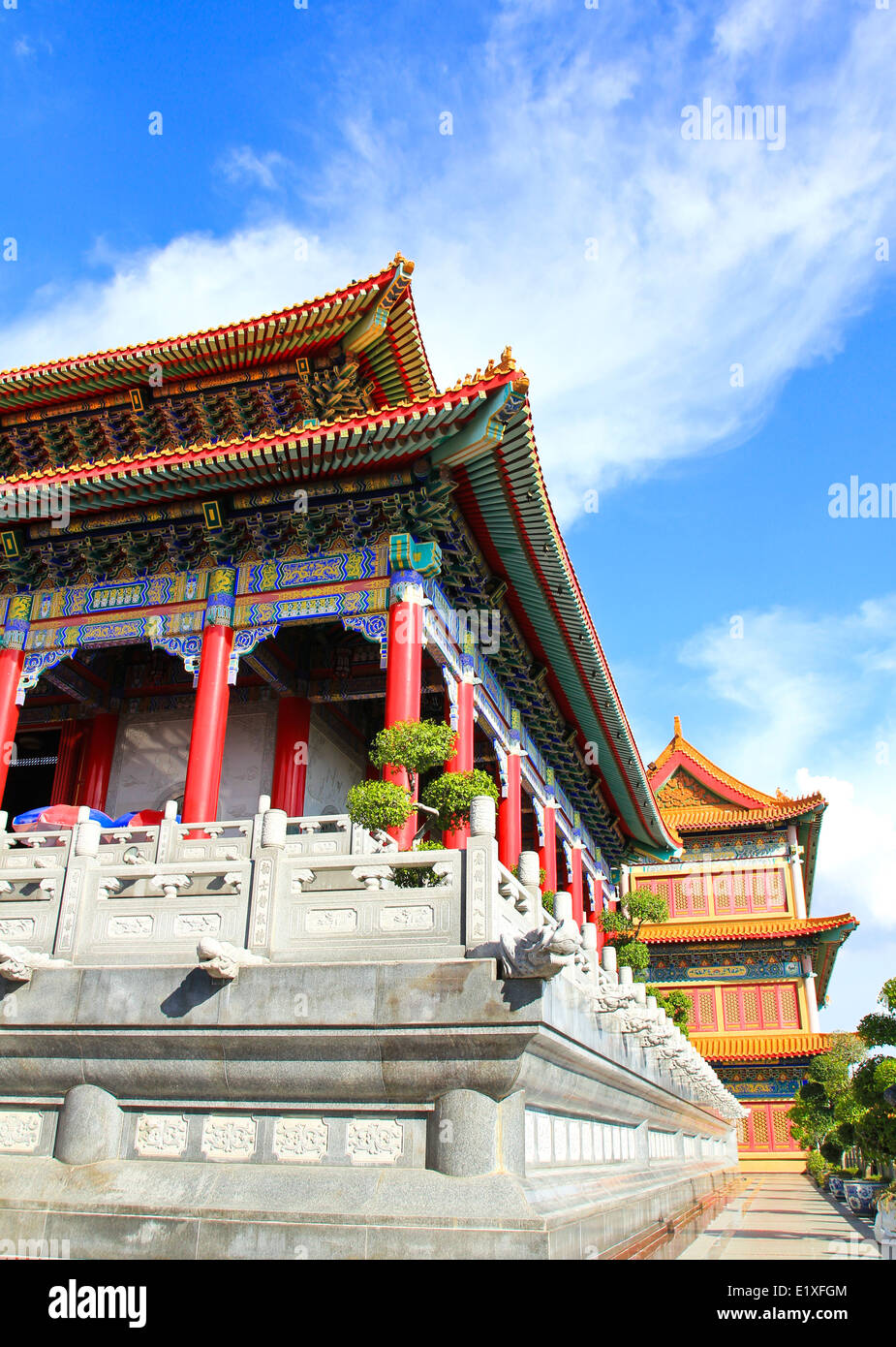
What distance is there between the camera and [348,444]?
12711 millimetres

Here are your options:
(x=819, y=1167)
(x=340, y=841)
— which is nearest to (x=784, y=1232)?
(x=340, y=841)

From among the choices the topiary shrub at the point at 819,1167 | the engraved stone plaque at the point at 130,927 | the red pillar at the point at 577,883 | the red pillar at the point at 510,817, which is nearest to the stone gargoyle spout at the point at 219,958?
the engraved stone plaque at the point at 130,927

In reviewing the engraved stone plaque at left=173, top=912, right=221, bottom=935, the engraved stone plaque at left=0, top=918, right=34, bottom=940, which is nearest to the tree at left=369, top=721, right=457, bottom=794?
the engraved stone plaque at left=173, top=912, right=221, bottom=935

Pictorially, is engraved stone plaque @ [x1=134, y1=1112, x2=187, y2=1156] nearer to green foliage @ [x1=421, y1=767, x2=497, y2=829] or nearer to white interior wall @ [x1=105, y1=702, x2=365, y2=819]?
green foliage @ [x1=421, y1=767, x2=497, y2=829]

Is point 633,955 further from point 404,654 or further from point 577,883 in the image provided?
point 404,654

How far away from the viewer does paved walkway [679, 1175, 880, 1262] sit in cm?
1176

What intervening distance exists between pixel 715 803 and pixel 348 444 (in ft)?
104

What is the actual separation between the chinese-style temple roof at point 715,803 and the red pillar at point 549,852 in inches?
686

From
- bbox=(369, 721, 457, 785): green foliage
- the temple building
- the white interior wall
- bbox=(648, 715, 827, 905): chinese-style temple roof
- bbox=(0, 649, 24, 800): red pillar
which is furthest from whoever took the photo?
bbox=(648, 715, 827, 905): chinese-style temple roof

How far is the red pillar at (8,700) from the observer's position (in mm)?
14633

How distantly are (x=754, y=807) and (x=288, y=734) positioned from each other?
26.6m

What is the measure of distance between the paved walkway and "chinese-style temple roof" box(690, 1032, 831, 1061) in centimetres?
979
